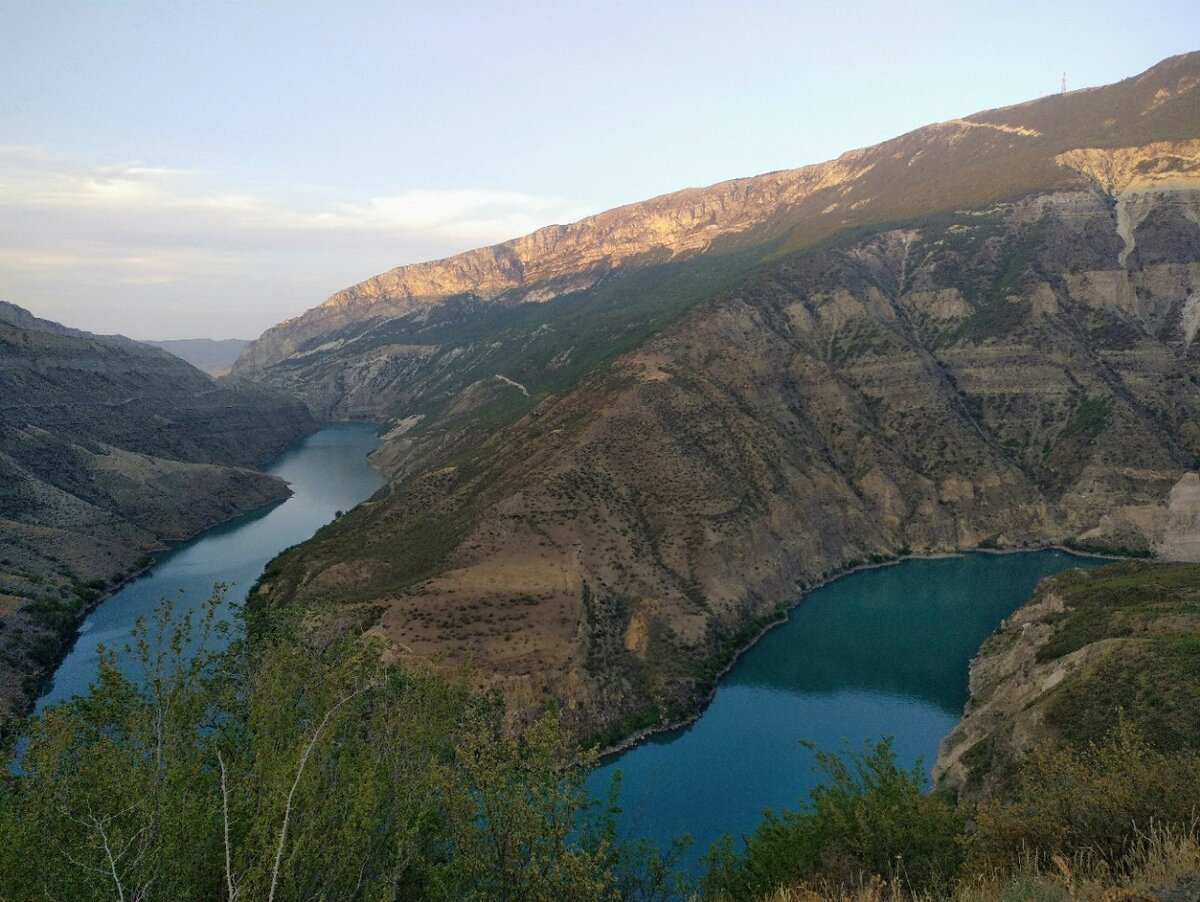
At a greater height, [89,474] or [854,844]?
[89,474]

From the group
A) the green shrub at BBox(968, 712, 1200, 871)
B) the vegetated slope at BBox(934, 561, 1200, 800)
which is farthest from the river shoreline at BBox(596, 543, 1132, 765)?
the green shrub at BBox(968, 712, 1200, 871)

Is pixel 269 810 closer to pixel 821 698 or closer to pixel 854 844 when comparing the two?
pixel 854 844

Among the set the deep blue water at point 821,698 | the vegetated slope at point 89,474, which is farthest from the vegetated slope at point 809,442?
the vegetated slope at point 89,474

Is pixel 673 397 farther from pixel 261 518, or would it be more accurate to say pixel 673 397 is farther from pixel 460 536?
pixel 261 518

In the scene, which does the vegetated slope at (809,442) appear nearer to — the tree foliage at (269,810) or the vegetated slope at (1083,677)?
the vegetated slope at (1083,677)

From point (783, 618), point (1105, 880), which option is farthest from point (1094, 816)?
point (783, 618)

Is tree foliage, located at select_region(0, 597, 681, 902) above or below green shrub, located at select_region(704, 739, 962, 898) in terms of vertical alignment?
above

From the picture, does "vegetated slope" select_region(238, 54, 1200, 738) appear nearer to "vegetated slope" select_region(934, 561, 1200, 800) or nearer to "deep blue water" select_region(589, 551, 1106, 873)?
"deep blue water" select_region(589, 551, 1106, 873)
